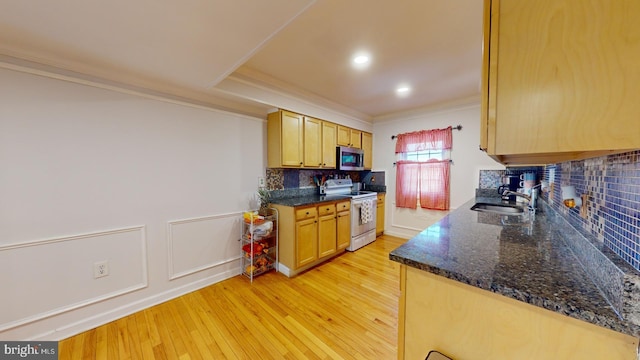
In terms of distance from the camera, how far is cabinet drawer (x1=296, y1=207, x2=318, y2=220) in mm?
2673

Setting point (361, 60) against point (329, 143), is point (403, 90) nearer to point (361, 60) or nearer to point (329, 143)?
point (361, 60)

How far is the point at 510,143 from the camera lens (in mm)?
668

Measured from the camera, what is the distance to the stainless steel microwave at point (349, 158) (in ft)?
12.0

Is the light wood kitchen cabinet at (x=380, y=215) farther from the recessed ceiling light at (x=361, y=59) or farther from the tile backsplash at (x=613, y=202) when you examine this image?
the tile backsplash at (x=613, y=202)

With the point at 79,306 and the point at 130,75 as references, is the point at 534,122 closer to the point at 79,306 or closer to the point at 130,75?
the point at 130,75

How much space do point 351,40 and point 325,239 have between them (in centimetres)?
233

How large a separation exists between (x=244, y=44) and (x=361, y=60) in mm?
1182

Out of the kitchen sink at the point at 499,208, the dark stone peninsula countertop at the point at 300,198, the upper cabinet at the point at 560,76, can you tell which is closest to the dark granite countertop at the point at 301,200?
the dark stone peninsula countertop at the point at 300,198

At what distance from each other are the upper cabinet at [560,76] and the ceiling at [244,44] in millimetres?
973

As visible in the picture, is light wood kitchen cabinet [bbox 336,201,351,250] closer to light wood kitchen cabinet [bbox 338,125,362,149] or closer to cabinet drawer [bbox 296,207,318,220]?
cabinet drawer [bbox 296,207,318,220]

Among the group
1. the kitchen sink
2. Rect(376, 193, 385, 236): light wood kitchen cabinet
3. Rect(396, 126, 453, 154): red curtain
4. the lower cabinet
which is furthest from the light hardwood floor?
Rect(396, 126, 453, 154): red curtain

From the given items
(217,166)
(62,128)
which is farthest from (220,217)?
(62,128)

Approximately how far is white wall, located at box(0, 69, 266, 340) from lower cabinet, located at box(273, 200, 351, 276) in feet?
2.36

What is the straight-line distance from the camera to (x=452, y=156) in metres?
3.57
